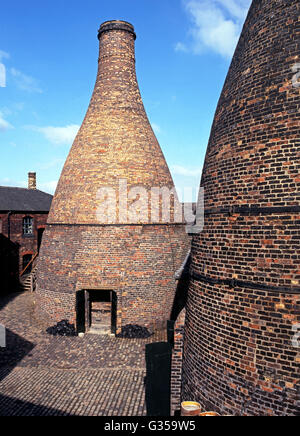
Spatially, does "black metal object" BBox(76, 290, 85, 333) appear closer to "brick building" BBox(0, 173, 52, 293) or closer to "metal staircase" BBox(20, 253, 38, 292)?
"metal staircase" BBox(20, 253, 38, 292)

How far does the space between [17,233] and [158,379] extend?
18137 millimetres

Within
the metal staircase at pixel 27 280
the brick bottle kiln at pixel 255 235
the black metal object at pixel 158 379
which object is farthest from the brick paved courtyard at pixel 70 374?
the metal staircase at pixel 27 280

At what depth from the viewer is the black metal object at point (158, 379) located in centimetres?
670

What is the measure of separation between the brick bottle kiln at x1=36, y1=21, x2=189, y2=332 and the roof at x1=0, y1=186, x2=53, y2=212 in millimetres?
10123

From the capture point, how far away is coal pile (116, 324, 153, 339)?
38.1 feet

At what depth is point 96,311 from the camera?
12453 millimetres

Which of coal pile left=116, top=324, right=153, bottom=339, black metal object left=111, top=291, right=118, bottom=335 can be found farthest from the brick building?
coal pile left=116, top=324, right=153, bottom=339

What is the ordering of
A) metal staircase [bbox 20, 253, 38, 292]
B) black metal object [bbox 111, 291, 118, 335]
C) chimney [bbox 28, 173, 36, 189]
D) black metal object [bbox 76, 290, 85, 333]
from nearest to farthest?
black metal object [bbox 111, 291, 118, 335] < black metal object [bbox 76, 290, 85, 333] < metal staircase [bbox 20, 253, 38, 292] < chimney [bbox 28, 173, 36, 189]

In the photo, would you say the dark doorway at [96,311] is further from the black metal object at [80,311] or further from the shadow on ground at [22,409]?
the shadow on ground at [22,409]

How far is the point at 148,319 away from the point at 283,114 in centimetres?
971

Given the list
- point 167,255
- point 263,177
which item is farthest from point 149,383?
point 167,255

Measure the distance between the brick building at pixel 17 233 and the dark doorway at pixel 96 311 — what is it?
34.0ft

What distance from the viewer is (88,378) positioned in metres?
8.84

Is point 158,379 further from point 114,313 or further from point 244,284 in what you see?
point 114,313
